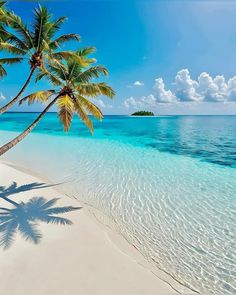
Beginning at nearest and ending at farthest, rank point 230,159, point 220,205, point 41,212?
point 41,212, point 220,205, point 230,159

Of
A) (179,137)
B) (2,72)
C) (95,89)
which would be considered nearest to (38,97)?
(95,89)

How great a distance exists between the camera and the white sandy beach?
11.5 feet

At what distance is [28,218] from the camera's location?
5602 millimetres

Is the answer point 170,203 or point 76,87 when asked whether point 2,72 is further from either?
point 170,203

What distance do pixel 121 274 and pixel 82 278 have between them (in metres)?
0.75

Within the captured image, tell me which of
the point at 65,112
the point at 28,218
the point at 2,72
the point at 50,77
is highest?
the point at 2,72

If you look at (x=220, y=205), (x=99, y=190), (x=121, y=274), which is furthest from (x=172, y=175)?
(x=121, y=274)

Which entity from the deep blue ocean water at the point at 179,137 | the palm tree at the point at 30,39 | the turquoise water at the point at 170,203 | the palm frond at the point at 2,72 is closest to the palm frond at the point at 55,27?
the palm tree at the point at 30,39

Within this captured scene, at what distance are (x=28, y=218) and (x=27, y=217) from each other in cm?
7

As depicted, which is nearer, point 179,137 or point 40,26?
point 40,26

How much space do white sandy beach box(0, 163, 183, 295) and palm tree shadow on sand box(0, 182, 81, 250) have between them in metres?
0.16

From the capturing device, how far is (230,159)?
45.4 feet

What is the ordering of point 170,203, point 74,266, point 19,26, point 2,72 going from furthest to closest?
point 2,72 → point 19,26 → point 170,203 → point 74,266

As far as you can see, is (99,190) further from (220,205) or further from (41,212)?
(220,205)
